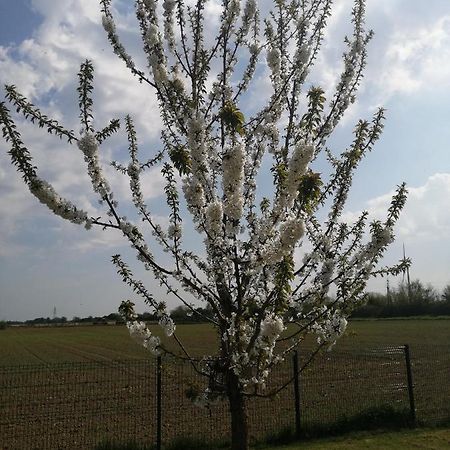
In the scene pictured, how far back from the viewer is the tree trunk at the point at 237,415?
15.3 ft

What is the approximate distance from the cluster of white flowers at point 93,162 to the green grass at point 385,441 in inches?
240

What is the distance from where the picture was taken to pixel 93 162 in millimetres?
4410

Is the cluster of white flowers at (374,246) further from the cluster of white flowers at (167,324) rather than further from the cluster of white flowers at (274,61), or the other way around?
the cluster of white flowers at (274,61)

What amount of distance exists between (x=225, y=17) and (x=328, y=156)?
182 centimetres

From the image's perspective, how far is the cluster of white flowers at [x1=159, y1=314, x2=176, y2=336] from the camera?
16.2 feet

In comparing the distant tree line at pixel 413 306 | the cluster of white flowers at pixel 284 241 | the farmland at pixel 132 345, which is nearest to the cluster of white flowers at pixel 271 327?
the cluster of white flowers at pixel 284 241

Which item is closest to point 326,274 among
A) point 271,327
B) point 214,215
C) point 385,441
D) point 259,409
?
point 271,327

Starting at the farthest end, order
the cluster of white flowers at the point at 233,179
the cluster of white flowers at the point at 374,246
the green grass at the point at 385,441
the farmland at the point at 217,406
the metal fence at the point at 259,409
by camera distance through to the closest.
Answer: the farmland at the point at 217,406 < the metal fence at the point at 259,409 < the green grass at the point at 385,441 < the cluster of white flowers at the point at 374,246 < the cluster of white flowers at the point at 233,179

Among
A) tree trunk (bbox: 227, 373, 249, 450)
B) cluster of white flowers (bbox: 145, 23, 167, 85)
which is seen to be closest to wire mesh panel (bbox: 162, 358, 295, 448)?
tree trunk (bbox: 227, 373, 249, 450)

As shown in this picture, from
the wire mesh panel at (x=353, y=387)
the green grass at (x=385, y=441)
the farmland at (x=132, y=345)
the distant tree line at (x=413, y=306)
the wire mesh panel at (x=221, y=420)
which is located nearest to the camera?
the green grass at (x=385, y=441)

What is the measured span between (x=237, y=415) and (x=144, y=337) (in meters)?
1.13

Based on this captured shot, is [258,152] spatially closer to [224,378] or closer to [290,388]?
[224,378]

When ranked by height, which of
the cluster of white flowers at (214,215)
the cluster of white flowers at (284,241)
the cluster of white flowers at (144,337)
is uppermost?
the cluster of white flowers at (214,215)

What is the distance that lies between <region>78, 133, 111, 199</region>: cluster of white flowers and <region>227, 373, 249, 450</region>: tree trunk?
204cm
